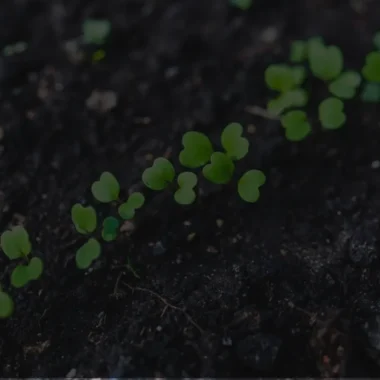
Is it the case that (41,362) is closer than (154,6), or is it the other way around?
(41,362)

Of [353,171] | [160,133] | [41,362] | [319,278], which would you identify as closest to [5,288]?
[41,362]

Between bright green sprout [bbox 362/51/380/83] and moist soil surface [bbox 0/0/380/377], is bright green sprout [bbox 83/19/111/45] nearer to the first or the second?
moist soil surface [bbox 0/0/380/377]

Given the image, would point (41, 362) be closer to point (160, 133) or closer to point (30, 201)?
point (30, 201)

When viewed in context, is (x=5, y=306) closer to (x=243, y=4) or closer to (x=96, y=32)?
(x=96, y=32)

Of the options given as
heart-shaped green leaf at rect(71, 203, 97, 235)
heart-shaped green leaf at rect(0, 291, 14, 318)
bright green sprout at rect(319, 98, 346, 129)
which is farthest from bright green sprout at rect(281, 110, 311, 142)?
heart-shaped green leaf at rect(0, 291, 14, 318)

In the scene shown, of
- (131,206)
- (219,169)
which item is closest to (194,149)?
(219,169)
